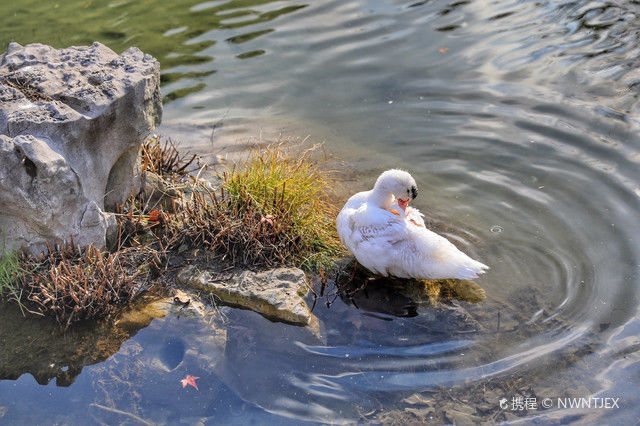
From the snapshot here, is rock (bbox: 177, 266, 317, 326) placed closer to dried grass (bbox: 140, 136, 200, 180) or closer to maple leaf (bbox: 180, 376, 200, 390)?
maple leaf (bbox: 180, 376, 200, 390)

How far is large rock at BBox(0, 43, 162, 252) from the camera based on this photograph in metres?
4.72

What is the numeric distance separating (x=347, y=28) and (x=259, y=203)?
5.51m

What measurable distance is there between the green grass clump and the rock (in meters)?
0.16

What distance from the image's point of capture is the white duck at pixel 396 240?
4.87m

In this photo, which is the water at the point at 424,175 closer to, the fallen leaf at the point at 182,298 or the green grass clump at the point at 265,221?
the fallen leaf at the point at 182,298

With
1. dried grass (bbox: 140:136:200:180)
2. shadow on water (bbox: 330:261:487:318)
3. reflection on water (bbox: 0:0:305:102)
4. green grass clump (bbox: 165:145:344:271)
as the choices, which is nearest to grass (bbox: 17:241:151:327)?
green grass clump (bbox: 165:145:344:271)

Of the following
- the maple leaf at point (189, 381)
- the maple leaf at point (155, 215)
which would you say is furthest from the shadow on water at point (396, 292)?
the maple leaf at point (155, 215)

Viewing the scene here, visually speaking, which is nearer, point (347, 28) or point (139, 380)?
point (139, 380)

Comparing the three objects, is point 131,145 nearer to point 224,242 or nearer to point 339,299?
point 224,242

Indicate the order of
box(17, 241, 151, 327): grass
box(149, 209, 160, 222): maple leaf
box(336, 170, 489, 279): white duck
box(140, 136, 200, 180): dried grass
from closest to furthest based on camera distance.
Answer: box(17, 241, 151, 327): grass
box(336, 170, 489, 279): white duck
box(149, 209, 160, 222): maple leaf
box(140, 136, 200, 180): dried grass

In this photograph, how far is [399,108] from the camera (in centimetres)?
787

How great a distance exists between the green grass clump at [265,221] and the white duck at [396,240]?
0.33m

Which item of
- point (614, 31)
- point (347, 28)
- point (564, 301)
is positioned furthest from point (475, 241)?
point (347, 28)

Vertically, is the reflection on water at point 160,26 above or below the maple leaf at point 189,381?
above
